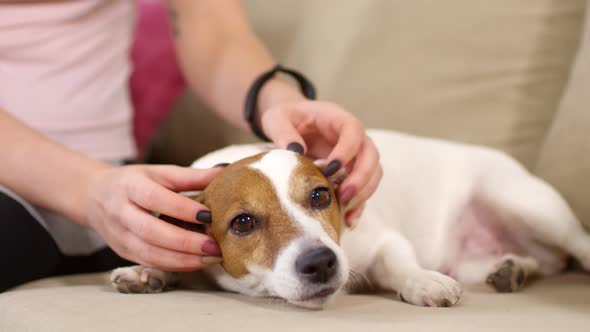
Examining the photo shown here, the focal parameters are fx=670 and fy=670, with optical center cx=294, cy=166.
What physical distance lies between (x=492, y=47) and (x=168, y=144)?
117cm

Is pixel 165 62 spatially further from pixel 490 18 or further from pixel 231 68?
pixel 490 18

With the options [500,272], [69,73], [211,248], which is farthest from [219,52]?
[500,272]

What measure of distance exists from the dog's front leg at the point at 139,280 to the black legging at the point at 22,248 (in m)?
0.19

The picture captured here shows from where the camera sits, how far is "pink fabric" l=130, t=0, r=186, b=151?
2305 mm

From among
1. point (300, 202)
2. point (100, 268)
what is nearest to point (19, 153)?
point (100, 268)

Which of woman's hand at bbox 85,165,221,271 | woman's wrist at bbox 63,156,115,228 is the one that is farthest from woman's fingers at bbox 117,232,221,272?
woman's wrist at bbox 63,156,115,228

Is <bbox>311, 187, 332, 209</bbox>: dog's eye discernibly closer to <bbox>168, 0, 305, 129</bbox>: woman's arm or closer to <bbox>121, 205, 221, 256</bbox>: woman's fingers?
<bbox>121, 205, 221, 256</bbox>: woman's fingers

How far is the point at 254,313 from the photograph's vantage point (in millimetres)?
955

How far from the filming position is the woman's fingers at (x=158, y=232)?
Answer: 1009 millimetres

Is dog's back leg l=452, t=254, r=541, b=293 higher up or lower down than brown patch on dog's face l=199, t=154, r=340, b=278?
lower down

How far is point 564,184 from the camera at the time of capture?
58.2 inches

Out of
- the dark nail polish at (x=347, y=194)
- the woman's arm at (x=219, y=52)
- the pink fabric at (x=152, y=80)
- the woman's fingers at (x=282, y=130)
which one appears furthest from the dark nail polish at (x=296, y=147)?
the pink fabric at (x=152, y=80)

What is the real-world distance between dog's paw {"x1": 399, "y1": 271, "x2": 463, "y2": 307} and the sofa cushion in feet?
0.06

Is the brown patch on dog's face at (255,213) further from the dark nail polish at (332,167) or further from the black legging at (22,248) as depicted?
the black legging at (22,248)
